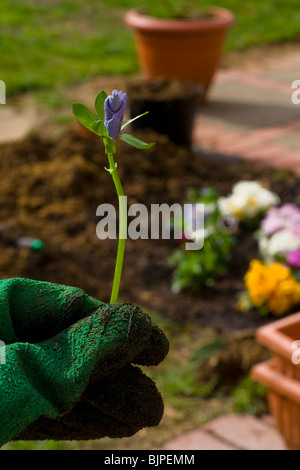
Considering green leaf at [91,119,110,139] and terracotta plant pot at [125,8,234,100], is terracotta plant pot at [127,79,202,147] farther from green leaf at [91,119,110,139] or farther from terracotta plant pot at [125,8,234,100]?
green leaf at [91,119,110,139]

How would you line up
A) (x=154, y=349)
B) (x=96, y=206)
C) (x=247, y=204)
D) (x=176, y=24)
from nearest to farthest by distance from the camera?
(x=154, y=349)
(x=247, y=204)
(x=96, y=206)
(x=176, y=24)

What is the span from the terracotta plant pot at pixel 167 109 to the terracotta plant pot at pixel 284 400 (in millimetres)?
3214

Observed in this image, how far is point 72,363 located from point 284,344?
164cm

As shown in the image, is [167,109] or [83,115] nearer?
[83,115]

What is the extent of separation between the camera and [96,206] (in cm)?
466

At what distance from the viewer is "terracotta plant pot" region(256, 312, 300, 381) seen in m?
2.48

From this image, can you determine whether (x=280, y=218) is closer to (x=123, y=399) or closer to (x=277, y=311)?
(x=277, y=311)

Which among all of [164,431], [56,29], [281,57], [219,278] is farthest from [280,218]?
[56,29]

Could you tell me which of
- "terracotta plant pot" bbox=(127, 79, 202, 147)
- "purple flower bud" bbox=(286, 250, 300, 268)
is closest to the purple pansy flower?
"purple flower bud" bbox=(286, 250, 300, 268)

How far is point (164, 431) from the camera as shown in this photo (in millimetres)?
2926

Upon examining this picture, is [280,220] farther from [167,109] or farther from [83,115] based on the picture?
[83,115]

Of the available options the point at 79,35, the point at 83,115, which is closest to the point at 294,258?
the point at 83,115

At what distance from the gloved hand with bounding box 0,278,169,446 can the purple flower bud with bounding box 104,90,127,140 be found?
0.70 feet

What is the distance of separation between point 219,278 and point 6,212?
135 cm
